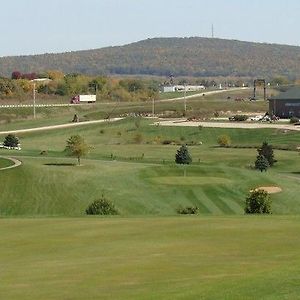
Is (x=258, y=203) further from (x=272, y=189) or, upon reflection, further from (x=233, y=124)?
(x=233, y=124)

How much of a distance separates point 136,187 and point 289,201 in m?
10.7

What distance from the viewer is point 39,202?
5897 centimetres

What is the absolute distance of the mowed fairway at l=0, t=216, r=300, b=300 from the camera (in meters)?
23.1

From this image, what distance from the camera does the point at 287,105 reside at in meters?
159

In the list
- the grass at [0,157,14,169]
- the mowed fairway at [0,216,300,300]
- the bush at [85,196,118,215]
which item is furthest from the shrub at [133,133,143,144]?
the mowed fairway at [0,216,300,300]

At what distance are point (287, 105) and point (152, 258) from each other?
133 m

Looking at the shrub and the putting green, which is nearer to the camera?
the putting green

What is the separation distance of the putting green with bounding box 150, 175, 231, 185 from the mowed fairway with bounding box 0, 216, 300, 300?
24089 millimetres

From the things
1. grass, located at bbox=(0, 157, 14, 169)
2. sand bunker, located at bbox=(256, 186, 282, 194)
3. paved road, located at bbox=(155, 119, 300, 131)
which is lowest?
sand bunker, located at bbox=(256, 186, 282, 194)

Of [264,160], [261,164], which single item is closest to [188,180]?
[261,164]

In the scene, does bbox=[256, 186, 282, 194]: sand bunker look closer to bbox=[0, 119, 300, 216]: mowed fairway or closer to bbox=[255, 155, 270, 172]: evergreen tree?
bbox=[0, 119, 300, 216]: mowed fairway

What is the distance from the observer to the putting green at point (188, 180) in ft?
218

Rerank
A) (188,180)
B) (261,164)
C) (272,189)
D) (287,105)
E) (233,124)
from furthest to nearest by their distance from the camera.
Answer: (287,105) < (233,124) < (261,164) < (188,180) < (272,189)

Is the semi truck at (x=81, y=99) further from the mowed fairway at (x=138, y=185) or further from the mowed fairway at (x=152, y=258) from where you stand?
the mowed fairway at (x=152, y=258)
